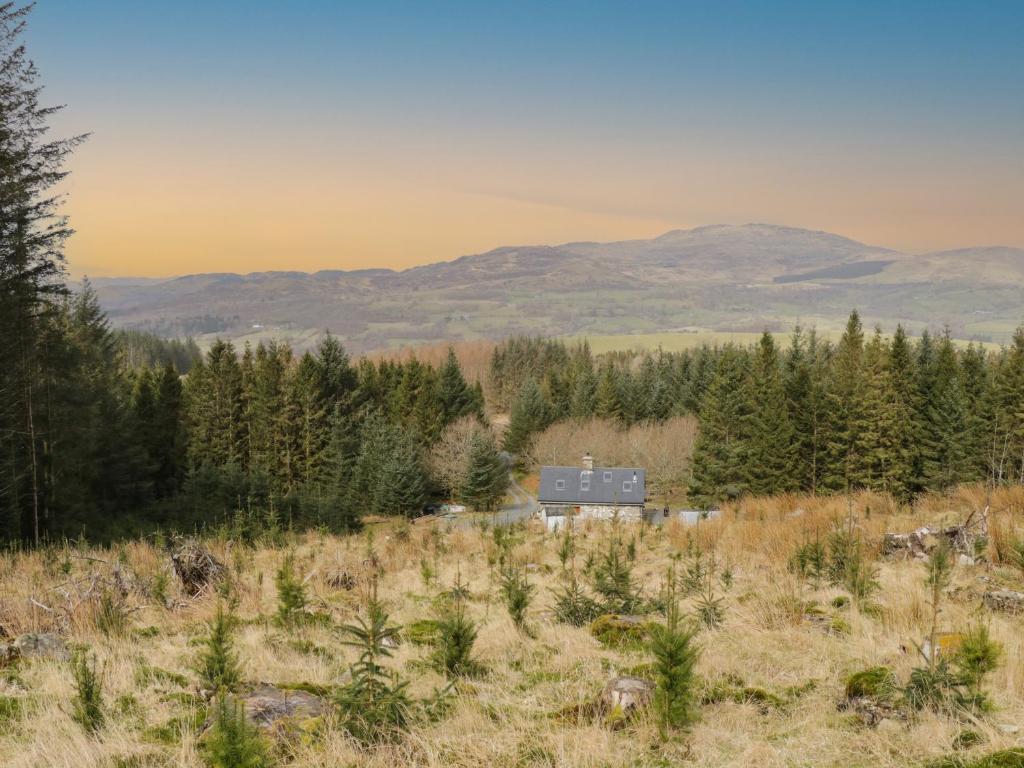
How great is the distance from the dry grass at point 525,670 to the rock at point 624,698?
0.56 ft

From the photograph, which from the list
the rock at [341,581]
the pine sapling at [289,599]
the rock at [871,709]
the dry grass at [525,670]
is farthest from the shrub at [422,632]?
the rock at [871,709]

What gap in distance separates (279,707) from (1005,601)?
8263 mm

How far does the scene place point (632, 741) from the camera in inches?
186

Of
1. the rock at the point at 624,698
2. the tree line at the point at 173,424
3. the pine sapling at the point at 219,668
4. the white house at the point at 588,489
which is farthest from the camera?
the white house at the point at 588,489

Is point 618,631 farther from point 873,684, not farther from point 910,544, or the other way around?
point 910,544

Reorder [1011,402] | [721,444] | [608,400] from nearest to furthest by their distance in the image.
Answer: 1. [1011,402]
2. [721,444]
3. [608,400]

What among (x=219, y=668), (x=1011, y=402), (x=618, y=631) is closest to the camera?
(x=219, y=668)

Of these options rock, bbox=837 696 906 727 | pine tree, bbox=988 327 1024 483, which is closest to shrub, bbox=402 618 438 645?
rock, bbox=837 696 906 727

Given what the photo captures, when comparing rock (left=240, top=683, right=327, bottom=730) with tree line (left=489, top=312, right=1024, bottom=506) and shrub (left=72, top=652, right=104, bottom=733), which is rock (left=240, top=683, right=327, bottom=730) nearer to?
shrub (left=72, top=652, right=104, bottom=733)

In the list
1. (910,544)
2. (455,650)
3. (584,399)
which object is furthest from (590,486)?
(455,650)

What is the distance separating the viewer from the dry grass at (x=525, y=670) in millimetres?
4508

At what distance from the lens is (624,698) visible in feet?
17.0

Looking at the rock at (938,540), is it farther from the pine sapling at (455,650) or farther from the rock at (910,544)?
the pine sapling at (455,650)

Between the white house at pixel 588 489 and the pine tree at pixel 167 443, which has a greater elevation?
the pine tree at pixel 167 443
